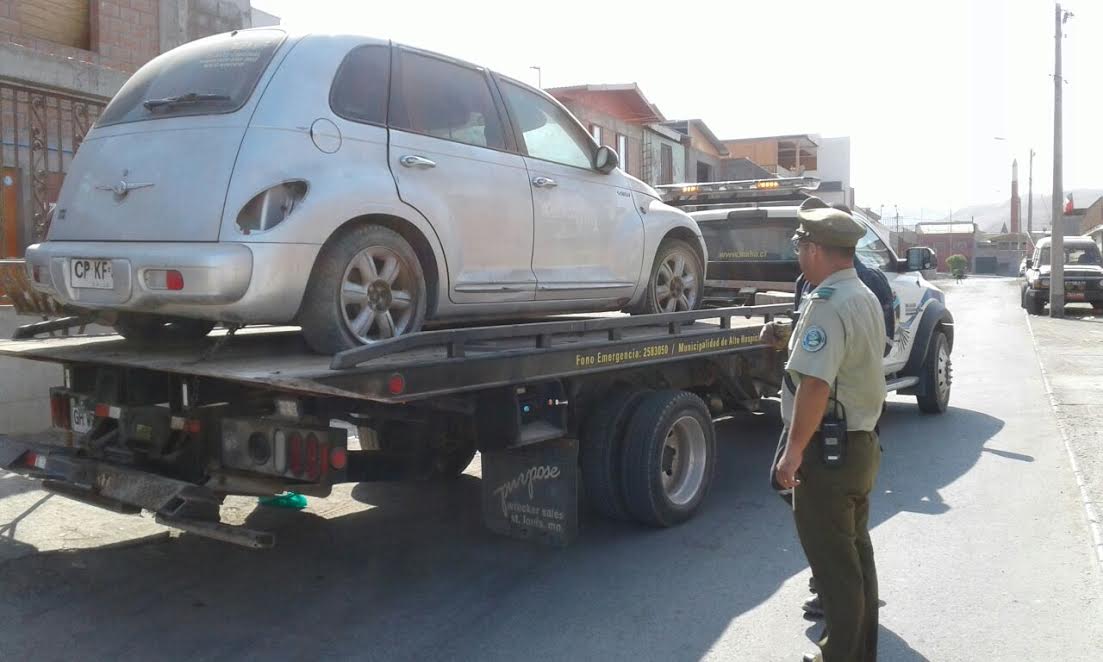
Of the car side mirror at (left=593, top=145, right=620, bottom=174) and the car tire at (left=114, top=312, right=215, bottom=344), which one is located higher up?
the car side mirror at (left=593, top=145, right=620, bottom=174)

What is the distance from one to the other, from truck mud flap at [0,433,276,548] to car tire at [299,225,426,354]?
82 cm

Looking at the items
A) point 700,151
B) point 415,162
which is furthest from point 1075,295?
point 415,162

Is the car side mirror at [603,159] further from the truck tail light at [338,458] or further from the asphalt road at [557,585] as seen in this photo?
the truck tail light at [338,458]

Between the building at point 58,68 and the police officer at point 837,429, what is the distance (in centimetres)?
697

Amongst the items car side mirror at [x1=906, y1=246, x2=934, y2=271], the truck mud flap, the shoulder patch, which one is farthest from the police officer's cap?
car side mirror at [x1=906, y1=246, x2=934, y2=271]

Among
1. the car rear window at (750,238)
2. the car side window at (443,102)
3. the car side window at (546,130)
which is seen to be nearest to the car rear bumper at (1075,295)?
the car rear window at (750,238)

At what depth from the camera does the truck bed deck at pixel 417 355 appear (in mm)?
3672

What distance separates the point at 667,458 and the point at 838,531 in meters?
2.39

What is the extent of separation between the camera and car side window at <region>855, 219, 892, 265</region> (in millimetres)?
8133

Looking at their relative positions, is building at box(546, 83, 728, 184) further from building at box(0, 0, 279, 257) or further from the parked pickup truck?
building at box(0, 0, 279, 257)

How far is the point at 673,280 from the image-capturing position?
22.0 feet

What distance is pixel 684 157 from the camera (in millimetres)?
32156

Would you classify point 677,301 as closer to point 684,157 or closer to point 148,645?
point 148,645

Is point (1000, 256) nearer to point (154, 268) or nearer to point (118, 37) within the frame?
point (118, 37)
